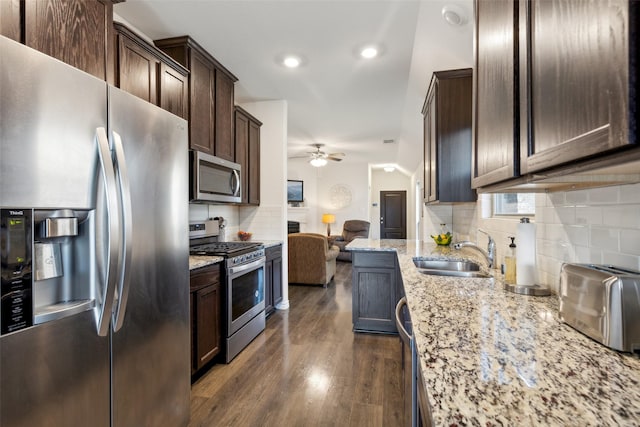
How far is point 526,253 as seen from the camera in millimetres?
1378

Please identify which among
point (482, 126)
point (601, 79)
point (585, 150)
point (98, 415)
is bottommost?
point (98, 415)

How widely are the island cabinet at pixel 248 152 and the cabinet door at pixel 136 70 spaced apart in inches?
50.2

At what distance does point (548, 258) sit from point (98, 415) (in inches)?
77.7

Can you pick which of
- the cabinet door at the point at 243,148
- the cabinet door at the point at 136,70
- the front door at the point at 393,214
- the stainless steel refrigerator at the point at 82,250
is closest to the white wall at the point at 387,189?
the front door at the point at 393,214

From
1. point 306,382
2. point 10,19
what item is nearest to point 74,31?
point 10,19

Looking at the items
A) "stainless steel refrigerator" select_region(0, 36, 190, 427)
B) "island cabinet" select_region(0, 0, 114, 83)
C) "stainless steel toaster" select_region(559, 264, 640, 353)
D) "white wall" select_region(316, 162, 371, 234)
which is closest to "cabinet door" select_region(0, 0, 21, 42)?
"island cabinet" select_region(0, 0, 114, 83)

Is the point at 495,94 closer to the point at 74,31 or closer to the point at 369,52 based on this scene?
the point at 74,31

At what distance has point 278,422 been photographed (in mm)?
1874

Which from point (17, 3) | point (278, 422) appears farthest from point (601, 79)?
point (278, 422)

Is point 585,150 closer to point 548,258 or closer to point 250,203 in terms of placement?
point 548,258

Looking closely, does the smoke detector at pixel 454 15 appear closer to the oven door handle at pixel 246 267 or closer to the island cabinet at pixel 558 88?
the island cabinet at pixel 558 88

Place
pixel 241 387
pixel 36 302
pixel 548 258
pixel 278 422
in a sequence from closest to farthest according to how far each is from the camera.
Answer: pixel 36 302 < pixel 548 258 < pixel 278 422 < pixel 241 387

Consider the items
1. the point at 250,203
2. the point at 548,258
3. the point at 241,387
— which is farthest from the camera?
the point at 250,203

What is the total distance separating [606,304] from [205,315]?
7.44ft
